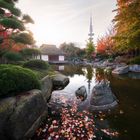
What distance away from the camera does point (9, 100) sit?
5340mm

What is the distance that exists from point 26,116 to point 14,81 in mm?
1366

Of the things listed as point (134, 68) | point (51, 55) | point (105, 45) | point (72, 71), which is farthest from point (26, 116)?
point (51, 55)

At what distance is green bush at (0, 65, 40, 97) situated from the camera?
214 inches

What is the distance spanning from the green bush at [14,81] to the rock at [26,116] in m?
0.41

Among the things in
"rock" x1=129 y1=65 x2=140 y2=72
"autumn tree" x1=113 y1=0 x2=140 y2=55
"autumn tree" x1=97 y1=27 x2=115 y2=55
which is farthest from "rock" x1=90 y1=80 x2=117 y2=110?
"autumn tree" x1=97 y1=27 x2=115 y2=55

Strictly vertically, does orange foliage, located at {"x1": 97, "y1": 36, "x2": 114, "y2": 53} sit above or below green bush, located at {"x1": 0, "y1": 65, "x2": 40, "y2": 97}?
above

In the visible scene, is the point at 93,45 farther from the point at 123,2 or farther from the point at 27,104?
the point at 27,104

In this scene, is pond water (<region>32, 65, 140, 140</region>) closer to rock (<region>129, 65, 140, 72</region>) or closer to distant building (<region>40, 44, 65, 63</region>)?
rock (<region>129, 65, 140, 72</region>)

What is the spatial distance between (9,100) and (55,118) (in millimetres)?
2317

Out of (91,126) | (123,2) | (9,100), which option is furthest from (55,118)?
(123,2)

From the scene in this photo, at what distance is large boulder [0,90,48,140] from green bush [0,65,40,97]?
34 cm

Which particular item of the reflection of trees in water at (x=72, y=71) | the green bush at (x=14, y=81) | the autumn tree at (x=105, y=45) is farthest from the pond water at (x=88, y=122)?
the autumn tree at (x=105, y=45)

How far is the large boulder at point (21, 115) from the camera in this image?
4789 mm

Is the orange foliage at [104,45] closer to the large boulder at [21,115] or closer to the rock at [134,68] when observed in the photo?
the rock at [134,68]
